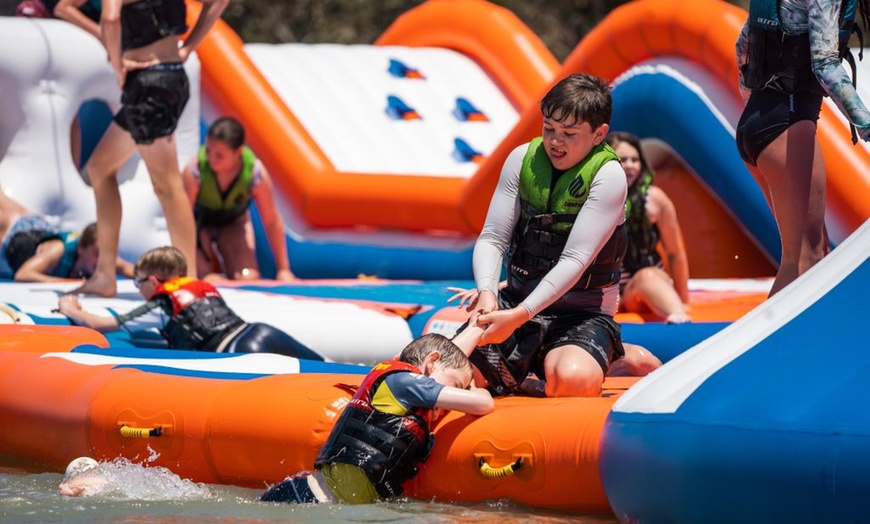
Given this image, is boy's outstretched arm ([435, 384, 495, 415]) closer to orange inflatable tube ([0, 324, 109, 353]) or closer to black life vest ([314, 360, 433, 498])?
black life vest ([314, 360, 433, 498])

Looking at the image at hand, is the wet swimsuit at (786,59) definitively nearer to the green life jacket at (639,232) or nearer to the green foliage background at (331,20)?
the green life jacket at (639,232)

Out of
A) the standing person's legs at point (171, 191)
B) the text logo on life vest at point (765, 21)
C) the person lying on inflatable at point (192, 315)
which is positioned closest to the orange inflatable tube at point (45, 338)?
the person lying on inflatable at point (192, 315)

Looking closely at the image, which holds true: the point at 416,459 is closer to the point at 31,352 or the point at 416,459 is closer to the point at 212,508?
the point at 212,508

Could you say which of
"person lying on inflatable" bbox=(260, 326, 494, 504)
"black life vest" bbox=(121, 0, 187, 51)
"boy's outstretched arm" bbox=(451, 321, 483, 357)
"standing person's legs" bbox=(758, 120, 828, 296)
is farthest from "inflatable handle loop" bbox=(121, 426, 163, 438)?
"black life vest" bbox=(121, 0, 187, 51)

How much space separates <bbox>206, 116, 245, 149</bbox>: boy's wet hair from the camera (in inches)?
265

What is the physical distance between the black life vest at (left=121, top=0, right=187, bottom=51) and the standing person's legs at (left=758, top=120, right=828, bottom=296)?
270cm

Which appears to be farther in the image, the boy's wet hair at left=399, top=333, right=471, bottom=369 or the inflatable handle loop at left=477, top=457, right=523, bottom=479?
the boy's wet hair at left=399, top=333, right=471, bottom=369

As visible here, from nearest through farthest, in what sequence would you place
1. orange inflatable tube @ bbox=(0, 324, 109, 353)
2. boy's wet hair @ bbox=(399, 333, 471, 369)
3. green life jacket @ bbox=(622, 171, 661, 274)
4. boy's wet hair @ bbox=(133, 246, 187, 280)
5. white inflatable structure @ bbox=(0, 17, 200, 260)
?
1. boy's wet hair @ bbox=(399, 333, 471, 369)
2. orange inflatable tube @ bbox=(0, 324, 109, 353)
3. boy's wet hair @ bbox=(133, 246, 187, 280)
4. green life jacket @ bbox=(622, 171, 661, 274)
5. white inflatable structure @ bbox=(0, 17, 200, 260)

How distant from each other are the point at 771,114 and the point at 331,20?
12615 mm

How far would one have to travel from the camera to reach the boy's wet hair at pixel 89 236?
6466 millimetres

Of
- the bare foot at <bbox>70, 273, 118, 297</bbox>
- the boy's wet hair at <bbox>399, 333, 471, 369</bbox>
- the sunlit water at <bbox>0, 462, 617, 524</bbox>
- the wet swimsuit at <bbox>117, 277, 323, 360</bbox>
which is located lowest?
the bare foot at <bbox>70, 273, 118, 297</bbox>

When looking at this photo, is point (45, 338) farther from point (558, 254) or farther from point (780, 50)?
point (780, 50)

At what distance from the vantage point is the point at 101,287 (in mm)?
5719

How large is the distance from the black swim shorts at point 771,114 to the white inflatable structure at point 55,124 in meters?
4.05
